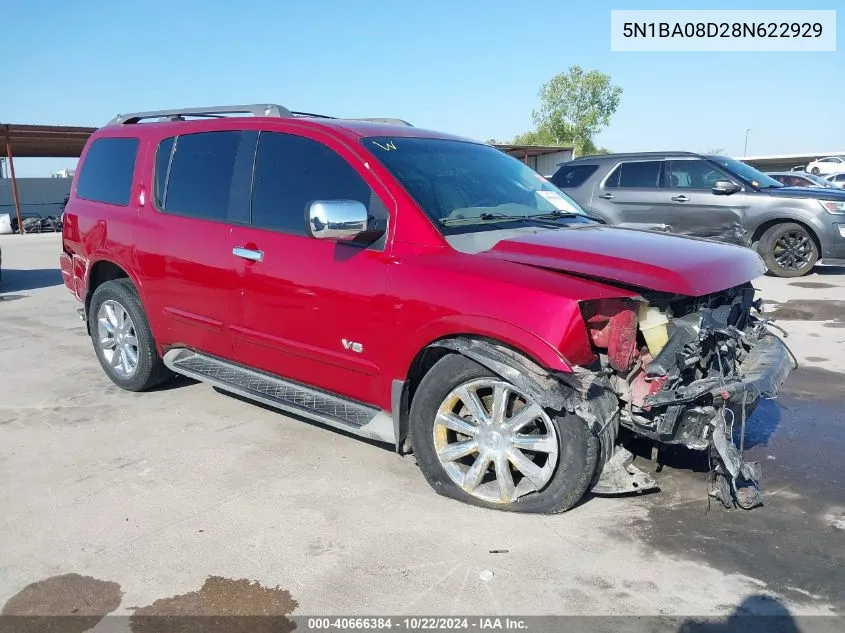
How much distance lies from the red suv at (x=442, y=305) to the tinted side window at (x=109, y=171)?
172mm

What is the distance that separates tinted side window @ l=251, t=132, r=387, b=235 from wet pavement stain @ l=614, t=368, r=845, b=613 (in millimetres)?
2106

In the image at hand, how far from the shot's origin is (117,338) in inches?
212

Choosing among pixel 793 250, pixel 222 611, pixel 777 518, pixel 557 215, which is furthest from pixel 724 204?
pixel 222 611

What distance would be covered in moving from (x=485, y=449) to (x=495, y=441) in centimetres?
7

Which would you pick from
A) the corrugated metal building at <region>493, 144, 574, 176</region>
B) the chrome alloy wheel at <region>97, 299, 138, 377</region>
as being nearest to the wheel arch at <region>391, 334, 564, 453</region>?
the chrome alloy wheel at <region>97, 299, 138, 377</region>

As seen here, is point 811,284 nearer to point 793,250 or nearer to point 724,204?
point 793,250

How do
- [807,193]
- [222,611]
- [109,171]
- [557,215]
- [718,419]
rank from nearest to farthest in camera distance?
[222,611] → [718,419] → [557,215] → [109,171] → [807,193]

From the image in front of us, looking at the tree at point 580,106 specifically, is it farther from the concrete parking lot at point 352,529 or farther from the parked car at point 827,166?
the concrete parking lot at point 352,529

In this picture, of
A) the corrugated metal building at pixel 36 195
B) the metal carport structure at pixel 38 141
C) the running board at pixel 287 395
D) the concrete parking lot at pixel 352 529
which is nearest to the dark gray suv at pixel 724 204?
the concrete parking lot at pixel 352 529

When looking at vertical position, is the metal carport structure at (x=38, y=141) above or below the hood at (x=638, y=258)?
above

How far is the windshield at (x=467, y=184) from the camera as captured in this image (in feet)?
12.4

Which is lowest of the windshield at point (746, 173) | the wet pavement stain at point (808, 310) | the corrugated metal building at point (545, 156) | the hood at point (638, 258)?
the wet pavement stain at point (808, 310)

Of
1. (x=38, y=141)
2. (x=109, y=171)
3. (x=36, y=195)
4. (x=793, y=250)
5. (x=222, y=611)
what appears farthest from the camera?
(x=36, y=195)

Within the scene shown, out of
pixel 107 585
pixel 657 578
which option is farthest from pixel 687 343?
pixel 107 585
